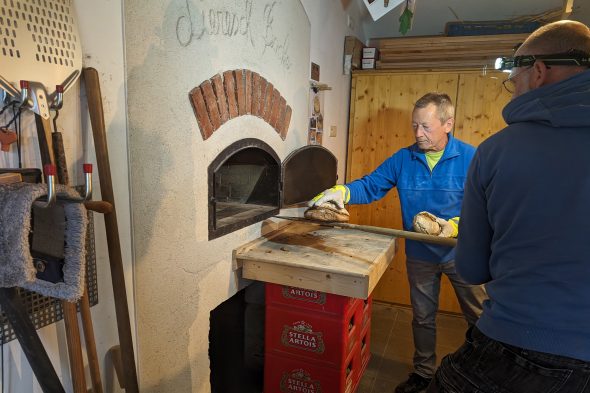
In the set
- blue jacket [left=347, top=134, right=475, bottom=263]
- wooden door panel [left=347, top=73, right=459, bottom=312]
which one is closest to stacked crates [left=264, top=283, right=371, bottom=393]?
blue jacket [left=347, top=134, right=475, bottom=263]

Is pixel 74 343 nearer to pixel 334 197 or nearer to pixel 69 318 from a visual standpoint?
pixel 69 318

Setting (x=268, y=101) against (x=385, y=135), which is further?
(x=385, y=135)

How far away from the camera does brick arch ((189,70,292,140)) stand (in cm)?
168

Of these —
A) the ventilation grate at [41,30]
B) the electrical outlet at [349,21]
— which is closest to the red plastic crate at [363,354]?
the ventilation grate at [41,30]

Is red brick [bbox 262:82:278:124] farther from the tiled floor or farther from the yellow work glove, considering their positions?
the tiled floor

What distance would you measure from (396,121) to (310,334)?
89.3 inches

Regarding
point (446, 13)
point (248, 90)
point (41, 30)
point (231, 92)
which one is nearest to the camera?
point (41, 30)

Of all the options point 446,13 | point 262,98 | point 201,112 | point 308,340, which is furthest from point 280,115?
point 446,13

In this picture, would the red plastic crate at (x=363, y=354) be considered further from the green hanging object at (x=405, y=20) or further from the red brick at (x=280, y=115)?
the green hanging object at (x=405, y=20)

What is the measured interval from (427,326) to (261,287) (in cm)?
110

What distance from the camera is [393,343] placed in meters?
3.17

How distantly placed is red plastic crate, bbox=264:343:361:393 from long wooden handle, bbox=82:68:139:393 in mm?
1039

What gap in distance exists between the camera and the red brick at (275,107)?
7.45ft

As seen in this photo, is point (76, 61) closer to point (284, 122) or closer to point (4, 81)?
point (4, 81)
